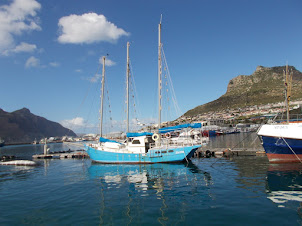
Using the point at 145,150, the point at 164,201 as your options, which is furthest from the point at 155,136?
the point at 164,201

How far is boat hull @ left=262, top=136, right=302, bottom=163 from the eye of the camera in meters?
21.6

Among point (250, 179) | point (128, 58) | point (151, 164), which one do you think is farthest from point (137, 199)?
point (128, 58)

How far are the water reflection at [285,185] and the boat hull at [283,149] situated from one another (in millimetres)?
1128

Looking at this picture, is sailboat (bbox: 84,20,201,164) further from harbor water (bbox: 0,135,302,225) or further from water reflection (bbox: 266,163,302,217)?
water reflection (bbox: 266,163,302,217)

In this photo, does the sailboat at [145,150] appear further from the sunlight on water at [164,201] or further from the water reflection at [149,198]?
the sunlight on water at [164,201]

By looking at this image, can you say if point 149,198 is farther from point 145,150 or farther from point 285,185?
point 145,150

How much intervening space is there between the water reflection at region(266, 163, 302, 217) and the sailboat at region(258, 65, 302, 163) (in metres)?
1.26

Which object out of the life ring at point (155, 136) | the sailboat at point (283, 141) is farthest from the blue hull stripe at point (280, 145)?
the life ring at point (155, 136)

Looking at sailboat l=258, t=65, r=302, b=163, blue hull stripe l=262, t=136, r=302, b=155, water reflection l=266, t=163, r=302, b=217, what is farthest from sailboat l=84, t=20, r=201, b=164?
water reflection l=266, t=163, r=302, b=217

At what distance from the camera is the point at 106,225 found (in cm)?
Result: 942

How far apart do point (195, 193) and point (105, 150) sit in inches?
834

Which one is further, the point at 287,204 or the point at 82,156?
the point at 82,156

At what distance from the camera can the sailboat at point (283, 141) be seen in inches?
846

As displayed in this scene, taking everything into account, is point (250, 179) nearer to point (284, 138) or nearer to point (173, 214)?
point (284, 138)
